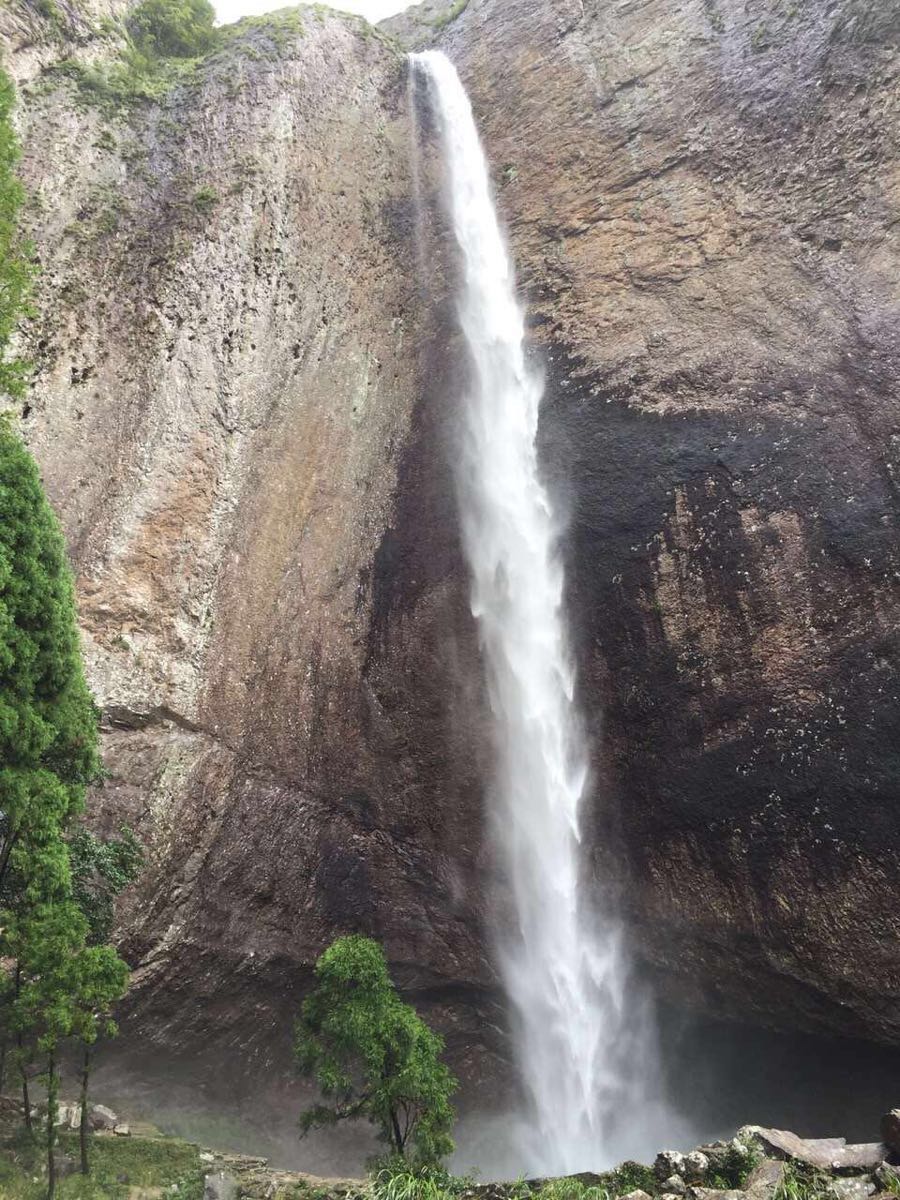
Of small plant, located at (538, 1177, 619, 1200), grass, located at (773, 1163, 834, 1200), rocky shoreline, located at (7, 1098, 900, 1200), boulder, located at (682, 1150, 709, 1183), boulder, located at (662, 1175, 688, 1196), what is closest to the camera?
grass, located at (773, 1163, 834, 1200)

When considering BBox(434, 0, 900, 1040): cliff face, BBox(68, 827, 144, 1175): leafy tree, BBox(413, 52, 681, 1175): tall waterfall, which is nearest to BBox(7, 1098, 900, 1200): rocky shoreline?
BBox(68, 827, 144, 1175): leafy tree

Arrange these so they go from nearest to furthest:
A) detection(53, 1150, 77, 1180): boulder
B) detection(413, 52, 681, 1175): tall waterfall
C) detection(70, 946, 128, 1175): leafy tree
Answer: detection(70, 946, 128, 1175): leafy tree < detection(53, 1150, 77, 1180): boulder < detection(413, 52, 681, 1175): tall waterfall

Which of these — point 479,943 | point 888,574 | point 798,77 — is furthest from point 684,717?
point 798,77

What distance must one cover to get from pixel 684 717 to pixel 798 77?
44.4 ft

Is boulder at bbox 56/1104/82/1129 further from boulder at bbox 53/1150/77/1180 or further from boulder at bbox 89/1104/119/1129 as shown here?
boulder at bbox 53/1150/77/1180

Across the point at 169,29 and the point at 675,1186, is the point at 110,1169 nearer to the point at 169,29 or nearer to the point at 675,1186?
the point at 675,1186

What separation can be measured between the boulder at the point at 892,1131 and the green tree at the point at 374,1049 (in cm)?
517

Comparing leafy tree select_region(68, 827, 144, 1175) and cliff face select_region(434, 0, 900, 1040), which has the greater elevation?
cliff face select_region(434, 0, 900, 1040)

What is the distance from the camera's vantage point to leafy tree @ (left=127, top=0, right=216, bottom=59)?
2383cm

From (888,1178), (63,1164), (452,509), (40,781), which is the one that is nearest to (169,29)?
(452,509)

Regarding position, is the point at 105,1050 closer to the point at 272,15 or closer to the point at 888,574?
the point at 888,574

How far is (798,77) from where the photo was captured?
54.1ft

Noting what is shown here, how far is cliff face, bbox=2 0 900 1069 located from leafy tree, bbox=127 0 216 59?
16.4 feet

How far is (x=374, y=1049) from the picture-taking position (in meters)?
10.3
